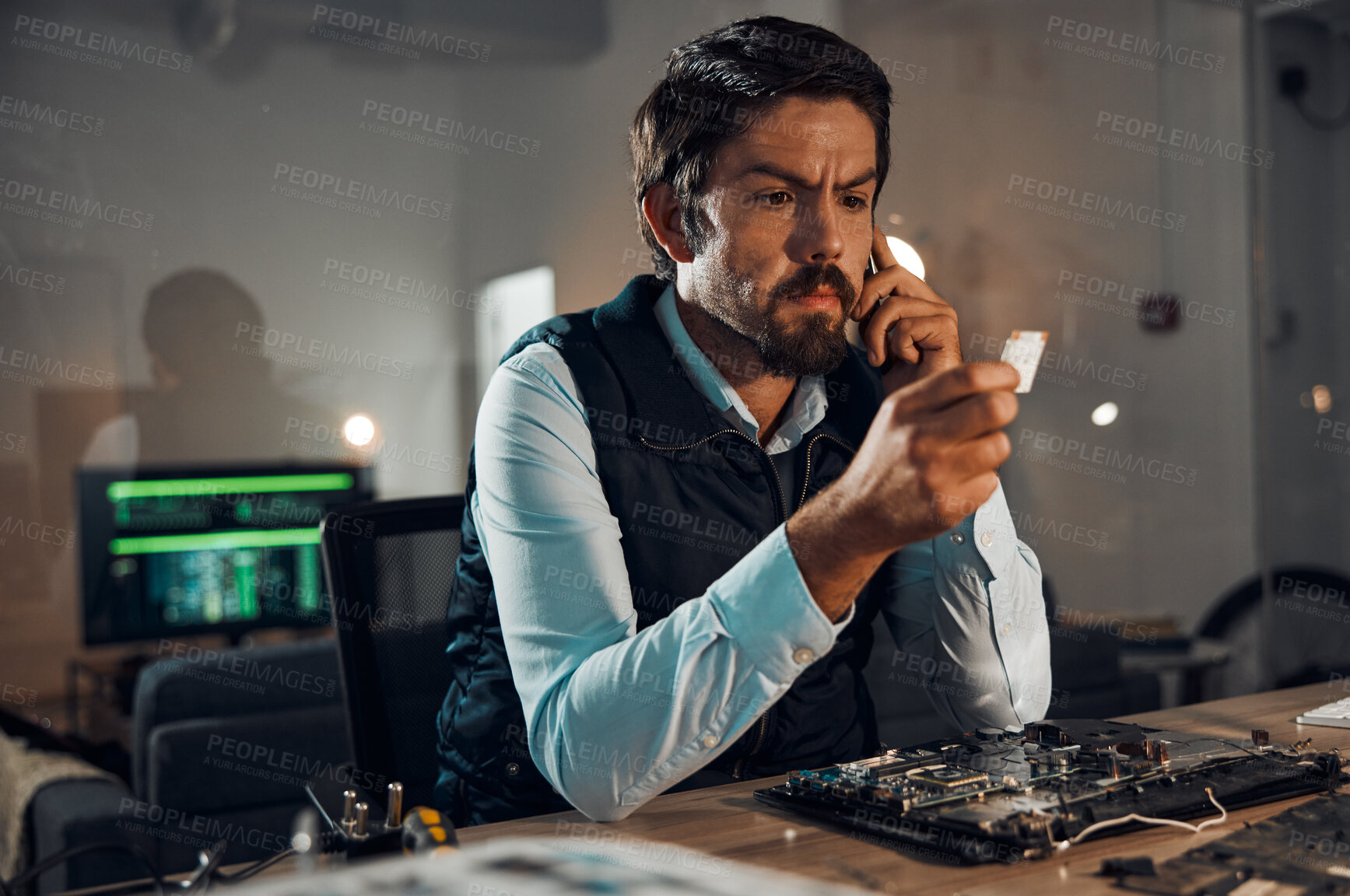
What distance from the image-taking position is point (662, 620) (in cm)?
96

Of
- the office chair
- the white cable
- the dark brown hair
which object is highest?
the dark brown hair

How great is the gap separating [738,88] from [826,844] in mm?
861

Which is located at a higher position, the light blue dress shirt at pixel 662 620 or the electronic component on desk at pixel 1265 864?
the light blue dress shirt at pixel 662 620

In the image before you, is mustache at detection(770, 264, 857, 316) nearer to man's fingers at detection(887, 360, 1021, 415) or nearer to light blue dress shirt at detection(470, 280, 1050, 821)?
light blue dress shirt at detection(470, 280, 1050, 821)

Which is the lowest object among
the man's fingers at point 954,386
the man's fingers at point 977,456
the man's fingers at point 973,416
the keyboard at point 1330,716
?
the keyboard at point 1330,716

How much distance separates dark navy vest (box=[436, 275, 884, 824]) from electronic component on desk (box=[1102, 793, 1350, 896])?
529mm

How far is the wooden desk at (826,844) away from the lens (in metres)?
0.67

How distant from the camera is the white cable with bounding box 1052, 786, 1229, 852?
28.0 inches

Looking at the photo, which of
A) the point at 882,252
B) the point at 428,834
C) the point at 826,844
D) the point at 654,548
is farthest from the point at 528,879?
the point at 882,252

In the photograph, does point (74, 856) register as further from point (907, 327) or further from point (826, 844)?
point (907, 327)

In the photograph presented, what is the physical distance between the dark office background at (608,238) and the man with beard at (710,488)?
192cm

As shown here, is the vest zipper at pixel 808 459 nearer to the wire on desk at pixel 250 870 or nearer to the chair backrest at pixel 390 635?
the chair backrest at pixel 390 635

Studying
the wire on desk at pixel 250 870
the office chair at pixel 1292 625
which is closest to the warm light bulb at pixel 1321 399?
the office chair at pixel 1292 625

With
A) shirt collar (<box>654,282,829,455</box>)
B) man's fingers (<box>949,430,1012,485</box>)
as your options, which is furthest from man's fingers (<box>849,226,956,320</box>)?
man's fingers (<box>949,430,1012,485</box>)
